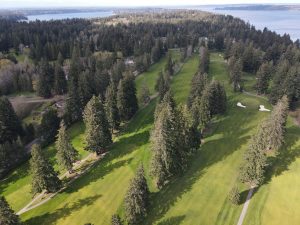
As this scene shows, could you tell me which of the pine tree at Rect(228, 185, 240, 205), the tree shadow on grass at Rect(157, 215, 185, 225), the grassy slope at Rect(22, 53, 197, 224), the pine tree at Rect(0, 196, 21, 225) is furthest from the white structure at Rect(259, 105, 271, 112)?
the pine tree at Rect(0, 196, 21, 225)

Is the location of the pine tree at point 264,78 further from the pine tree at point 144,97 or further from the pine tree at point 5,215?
the pine tree at point 5,215

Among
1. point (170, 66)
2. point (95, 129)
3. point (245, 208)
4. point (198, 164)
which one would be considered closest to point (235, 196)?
point (245, 208)

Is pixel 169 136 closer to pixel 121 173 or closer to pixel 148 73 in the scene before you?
pixel 121 173

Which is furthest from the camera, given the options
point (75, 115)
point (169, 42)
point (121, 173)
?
point (169, 42)

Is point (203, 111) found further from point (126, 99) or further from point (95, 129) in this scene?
point (95, 129)

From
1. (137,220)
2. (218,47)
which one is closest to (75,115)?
(137,220)

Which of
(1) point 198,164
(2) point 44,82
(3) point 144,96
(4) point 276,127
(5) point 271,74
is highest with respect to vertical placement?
(5) point 271,74
